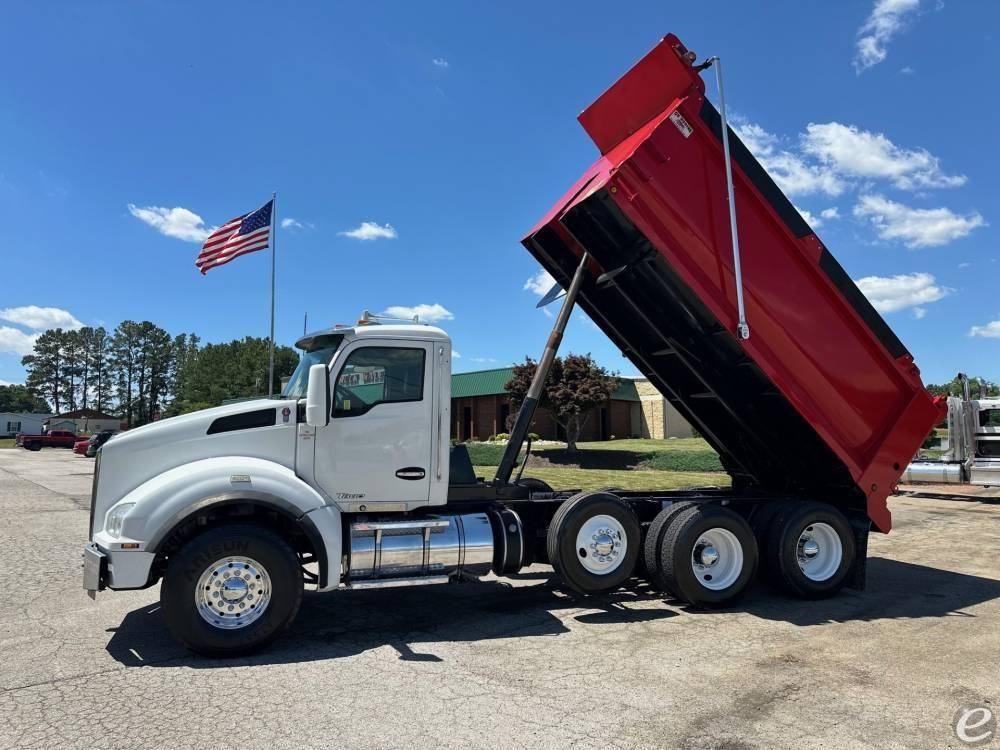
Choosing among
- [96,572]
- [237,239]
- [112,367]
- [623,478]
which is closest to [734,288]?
[96,572]

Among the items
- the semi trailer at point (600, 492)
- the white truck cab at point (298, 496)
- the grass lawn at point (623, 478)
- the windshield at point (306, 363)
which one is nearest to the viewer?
the white truck cab at point (298, 496)

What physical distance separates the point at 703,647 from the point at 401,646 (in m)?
2.41

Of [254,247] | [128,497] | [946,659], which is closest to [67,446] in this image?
[254,247]

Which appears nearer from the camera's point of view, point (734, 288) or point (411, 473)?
point (411, 473)

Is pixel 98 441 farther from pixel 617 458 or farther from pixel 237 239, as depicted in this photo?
pixel 617 458

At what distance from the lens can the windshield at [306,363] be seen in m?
6.02

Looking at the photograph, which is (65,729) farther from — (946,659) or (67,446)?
(67,446)

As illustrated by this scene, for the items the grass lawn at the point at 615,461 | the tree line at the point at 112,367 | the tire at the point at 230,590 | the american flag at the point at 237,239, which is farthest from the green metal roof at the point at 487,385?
the tree line at the point at 112,367

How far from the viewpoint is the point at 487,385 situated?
3888cm

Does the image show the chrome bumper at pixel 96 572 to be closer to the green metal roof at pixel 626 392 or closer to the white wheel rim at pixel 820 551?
the white wheel rim at pixel 820 551

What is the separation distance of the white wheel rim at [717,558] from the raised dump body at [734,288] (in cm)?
140

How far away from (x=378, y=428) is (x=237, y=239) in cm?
1676

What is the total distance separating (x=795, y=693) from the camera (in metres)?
4.40

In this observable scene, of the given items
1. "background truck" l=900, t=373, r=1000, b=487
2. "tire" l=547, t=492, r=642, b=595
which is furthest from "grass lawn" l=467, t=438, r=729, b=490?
"tire" l=547, t=492, r=642, b=595
